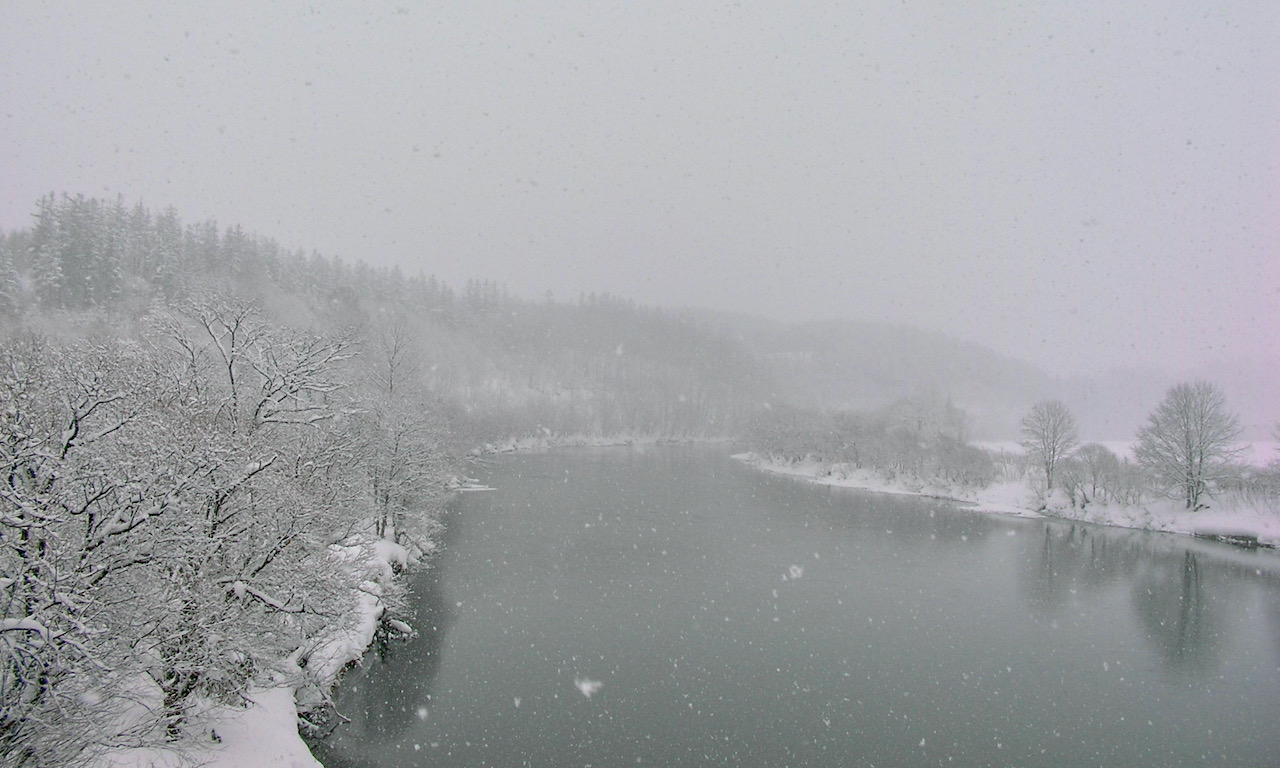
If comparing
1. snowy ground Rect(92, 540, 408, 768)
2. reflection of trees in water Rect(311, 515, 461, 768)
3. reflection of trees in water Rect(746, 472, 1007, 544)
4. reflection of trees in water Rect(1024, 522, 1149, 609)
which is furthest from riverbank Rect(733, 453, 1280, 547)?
snowy ground Rect(92, 540, 408, 768)

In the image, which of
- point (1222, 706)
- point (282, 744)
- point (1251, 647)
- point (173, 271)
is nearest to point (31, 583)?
point (282, 744)

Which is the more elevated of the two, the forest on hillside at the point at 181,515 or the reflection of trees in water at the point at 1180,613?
the forest on hillside at the point at 181,515

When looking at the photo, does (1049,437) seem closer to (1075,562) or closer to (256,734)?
(1075,562)

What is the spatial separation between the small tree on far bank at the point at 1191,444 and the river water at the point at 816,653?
825 cm

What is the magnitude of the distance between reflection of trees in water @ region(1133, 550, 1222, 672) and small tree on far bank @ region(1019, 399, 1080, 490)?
19.3 meters

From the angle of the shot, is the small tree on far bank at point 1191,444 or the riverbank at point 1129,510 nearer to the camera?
the riverbank at point 1129,510

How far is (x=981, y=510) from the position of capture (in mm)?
50938

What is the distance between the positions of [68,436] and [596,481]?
52312 millimetres

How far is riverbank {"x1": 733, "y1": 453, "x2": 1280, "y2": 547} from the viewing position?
135 feet

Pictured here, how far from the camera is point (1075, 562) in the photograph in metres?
34.4

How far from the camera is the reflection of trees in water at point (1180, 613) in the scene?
→ 21.7 meters

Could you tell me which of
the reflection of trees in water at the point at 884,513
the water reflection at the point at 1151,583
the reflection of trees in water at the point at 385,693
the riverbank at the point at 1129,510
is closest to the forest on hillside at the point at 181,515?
the reflection of trees in water at the point at 385,693

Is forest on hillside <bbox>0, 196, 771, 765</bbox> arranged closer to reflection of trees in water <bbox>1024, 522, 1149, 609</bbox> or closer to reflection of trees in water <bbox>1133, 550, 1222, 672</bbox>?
reflection of trees in water <bbox>1133, 550, 1222, 672</bbox>

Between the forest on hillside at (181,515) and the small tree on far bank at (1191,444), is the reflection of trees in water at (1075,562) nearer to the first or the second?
the small tree on far bank at (1191,444)
